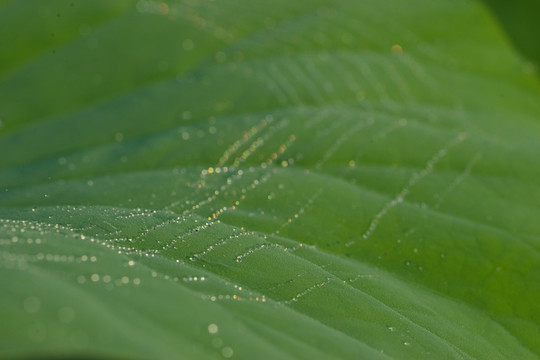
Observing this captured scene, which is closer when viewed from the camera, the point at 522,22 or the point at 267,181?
the point at 267,181

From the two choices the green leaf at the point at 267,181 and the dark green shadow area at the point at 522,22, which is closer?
the green leaf at the point at 267,181

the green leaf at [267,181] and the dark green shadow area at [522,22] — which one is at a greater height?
the green leaf at [267,181]

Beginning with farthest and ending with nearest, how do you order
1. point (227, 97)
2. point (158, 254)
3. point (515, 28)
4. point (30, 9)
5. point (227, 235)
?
point (515, 28)
point (30, 9)
point (227, 97)
point (227, 235)
point (158, 254)

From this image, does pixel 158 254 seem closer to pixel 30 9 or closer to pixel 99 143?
pixel 99 143

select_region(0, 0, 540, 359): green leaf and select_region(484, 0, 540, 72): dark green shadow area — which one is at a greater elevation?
select_region(0, 0, 540, 359): green leaf

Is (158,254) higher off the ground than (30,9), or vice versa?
(30,9)

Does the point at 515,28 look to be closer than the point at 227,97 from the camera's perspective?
No

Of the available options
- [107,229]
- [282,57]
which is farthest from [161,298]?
[282,57]

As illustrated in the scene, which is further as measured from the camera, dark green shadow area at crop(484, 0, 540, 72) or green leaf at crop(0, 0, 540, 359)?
dark green shadow area at crop(484, 0, 540, 72)
